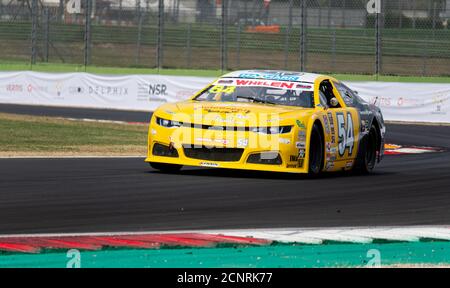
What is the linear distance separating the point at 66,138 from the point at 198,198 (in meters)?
9.30

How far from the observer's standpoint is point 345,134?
14.2 m

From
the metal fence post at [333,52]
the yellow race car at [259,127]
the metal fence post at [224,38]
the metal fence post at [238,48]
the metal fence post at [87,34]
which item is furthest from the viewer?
the metal fence post at [87,34]

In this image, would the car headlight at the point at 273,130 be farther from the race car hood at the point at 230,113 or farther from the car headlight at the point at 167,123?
the car headlight at the point at 167,123

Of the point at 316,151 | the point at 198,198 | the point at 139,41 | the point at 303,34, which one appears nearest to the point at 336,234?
the point at 198,198

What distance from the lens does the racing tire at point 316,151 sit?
1324 cm

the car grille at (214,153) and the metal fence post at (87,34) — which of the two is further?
the metal fence post at (87,34)

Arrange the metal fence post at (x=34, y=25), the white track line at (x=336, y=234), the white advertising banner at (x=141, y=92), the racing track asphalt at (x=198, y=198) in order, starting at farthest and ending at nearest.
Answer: the metal fence post at (x=34, y=25) → the white advertising banner at (x=141, y=92) → the racing track asphalt at (x=198, y=198) → the white track line at (x=336, y=234)

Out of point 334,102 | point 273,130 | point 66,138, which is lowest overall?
point 66,138

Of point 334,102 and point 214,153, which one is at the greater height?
point 334,102

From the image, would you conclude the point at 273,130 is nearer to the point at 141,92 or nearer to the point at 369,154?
the point at 369,154

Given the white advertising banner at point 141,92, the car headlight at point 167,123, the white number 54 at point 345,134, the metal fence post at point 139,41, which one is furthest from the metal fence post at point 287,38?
the car headlight at point 167,123

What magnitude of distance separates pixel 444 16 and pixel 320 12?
332 cm
